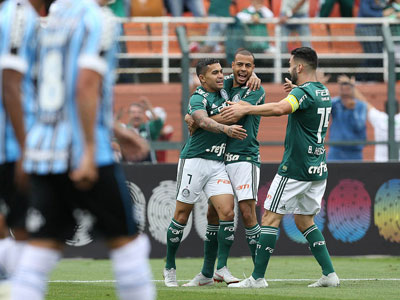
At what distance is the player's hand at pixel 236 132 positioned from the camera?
892cm

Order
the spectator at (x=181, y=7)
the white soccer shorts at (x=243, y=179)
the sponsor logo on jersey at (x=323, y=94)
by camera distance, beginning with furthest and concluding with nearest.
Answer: the spectator at (x=181, y=7) → the white soccer shorts at (x=243, y=179) → the sponsor logo on jersey at (x=323, y=94)

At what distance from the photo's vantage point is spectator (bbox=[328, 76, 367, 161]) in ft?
44.7

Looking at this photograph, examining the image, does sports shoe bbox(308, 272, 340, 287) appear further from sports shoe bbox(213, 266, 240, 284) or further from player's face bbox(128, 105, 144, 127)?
player's face bbox(128, 105, 144, 127)

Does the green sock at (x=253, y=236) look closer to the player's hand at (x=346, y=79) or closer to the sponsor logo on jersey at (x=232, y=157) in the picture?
the sponsor logo on jersey at (x=232, y=157)

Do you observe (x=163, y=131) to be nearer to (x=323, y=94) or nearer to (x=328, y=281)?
(x=323, y=94)

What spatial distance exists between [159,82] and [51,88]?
964cm

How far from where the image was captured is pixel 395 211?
1320 centimetres

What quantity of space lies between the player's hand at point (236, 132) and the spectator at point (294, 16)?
569 centimetres

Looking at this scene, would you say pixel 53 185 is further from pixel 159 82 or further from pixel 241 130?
pixel 159 82

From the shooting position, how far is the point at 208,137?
31.1ft

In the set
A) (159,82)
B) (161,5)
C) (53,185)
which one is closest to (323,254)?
(53,185)

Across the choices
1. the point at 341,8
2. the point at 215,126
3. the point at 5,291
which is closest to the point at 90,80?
the point at 5,291

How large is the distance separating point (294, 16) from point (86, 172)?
1207cm

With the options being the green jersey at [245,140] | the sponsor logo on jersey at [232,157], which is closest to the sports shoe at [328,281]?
the green jersey at [245,140]
